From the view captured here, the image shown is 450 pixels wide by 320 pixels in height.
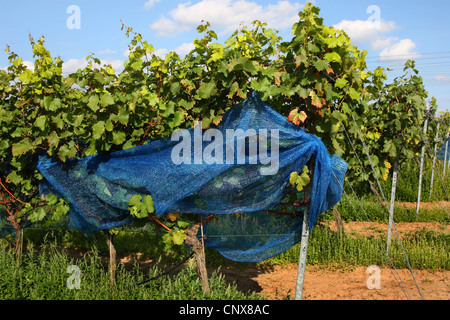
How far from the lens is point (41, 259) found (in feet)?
14.7

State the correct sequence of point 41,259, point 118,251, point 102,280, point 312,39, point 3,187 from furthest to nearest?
point 118,251 → point 3,187 → point 41,259 → point 102,280 → point 312,39

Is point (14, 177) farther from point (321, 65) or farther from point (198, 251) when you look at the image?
point (321, 65)

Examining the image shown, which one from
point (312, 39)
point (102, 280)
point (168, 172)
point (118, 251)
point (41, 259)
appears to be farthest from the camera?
point (118, 251)

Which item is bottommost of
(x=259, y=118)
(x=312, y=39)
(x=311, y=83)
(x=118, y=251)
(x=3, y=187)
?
(x=118, y=251)

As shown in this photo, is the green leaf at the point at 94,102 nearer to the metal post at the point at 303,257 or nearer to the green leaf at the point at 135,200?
Answer: the green leaf at the point at 135,200

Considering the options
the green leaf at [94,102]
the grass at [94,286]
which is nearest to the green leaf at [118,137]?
the green leaf at [94,102]

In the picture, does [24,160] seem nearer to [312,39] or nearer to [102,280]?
[102,280]

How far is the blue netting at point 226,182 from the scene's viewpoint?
124 inches

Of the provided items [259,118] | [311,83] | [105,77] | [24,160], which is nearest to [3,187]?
→ [24,160]

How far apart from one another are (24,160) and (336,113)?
3697mm

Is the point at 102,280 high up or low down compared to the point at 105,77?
down

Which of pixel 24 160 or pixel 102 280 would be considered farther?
pixel 24 160

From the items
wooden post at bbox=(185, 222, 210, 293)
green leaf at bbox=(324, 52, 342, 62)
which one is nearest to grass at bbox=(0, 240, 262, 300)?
wooden post at bbox=(185, 222, 210, 293)

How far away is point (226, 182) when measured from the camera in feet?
10.5
